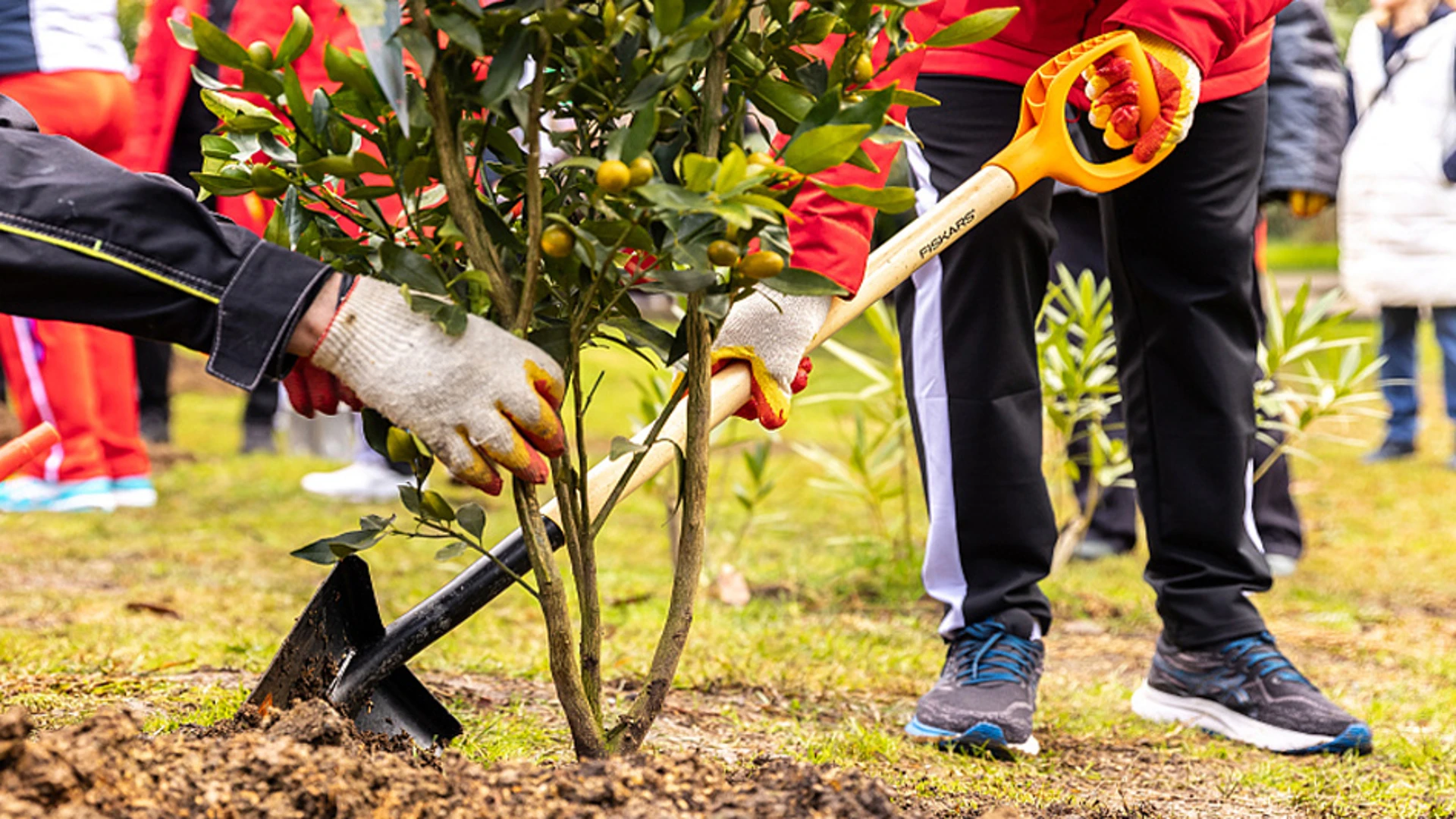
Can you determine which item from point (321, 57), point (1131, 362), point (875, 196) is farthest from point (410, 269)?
point (321, 57)

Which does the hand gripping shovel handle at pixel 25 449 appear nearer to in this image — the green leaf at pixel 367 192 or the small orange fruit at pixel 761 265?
the green leaf at pixel 367 192

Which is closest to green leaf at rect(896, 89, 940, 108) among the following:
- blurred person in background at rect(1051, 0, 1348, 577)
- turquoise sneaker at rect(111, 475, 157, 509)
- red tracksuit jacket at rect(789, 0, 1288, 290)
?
red tracksuit jacket at rect(789, 0, 1288, 290)

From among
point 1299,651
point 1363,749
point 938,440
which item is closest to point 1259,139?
point 938,440

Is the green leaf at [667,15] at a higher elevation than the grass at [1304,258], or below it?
higher

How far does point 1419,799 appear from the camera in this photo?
7.10ft

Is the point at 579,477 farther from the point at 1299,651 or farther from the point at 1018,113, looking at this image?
the point at 1299,651

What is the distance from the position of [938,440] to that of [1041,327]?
2080 millimetres

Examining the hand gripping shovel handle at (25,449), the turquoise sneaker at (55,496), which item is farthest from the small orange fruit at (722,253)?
the turquoise sneaker at (55,496)

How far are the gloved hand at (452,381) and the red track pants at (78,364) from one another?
3301 millimetres

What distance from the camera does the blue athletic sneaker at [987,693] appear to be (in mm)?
2324

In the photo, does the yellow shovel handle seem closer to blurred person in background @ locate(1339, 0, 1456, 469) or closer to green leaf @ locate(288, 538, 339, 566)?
green leaf @ locate(288, 538, 339, 566)

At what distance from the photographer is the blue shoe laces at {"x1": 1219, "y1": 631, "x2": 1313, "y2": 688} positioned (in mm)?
2555

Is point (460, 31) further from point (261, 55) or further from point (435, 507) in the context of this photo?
point (435, 507)

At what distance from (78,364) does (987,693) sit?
3.70 m
